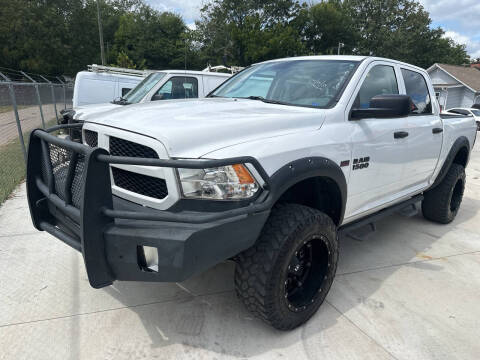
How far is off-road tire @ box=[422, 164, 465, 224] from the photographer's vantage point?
175 inches

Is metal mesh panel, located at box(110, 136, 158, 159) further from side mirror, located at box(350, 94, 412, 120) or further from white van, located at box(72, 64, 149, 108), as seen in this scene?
white van, located at box(72, 64, 149, 108)

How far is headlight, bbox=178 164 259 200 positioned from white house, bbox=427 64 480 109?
36.2 m

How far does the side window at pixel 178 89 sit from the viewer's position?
7.29 meters

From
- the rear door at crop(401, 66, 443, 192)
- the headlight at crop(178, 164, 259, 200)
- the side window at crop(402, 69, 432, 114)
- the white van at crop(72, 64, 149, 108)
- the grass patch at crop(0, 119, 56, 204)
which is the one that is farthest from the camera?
the white van at crop(72, 64, 149, 108)

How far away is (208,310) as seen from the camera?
8.90 ft

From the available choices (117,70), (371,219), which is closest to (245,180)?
(371,219)

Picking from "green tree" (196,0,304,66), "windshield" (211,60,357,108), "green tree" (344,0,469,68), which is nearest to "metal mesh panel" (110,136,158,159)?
"windshield" (211,60,357,108)

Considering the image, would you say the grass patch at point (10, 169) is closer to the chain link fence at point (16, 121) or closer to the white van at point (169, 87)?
the chain link fence at point (16, 121)

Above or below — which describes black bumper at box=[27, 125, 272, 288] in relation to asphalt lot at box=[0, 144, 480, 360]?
above

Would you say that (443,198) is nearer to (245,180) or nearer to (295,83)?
(295,83)

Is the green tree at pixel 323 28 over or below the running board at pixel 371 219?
over

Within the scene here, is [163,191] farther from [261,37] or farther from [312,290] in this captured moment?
[261,37]

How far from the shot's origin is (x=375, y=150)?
2945 millimetres

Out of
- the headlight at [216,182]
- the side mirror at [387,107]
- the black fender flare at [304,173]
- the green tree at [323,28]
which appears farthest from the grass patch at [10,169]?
the green tree at [323,28]
